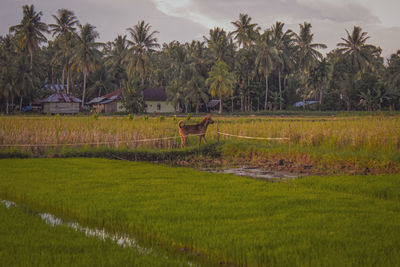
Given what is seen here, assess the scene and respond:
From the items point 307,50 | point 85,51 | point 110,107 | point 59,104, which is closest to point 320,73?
point 307,50

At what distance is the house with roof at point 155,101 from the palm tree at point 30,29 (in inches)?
605

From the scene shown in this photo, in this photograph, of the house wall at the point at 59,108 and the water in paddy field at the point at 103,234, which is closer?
the water in paddy field at the point at 103,234

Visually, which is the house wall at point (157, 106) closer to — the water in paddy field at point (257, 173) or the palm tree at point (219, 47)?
the palm tree at point (219, 47)

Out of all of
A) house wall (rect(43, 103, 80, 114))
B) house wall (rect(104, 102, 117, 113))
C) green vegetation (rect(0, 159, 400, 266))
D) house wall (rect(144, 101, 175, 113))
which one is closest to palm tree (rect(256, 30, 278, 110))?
house wall (rect(144, 101, 175, 113))

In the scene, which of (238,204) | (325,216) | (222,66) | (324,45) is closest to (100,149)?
(238,204)

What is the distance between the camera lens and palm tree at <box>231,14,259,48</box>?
5784 centimetres

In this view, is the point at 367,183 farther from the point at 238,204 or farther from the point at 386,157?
the point at 238,204

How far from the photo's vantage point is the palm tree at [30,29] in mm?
52281

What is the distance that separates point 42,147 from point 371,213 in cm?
1349

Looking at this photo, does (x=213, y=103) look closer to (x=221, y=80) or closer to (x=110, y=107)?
(x=221, y=80)

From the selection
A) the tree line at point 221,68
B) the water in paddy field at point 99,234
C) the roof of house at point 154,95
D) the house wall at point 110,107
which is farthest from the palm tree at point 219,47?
the water in paddy field at point 99,234

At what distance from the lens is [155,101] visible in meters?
55.7

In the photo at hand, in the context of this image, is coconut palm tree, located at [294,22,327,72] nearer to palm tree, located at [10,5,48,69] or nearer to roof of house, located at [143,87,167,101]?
roof of house, located at [143,87,167,101]

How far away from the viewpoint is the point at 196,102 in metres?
51.6
